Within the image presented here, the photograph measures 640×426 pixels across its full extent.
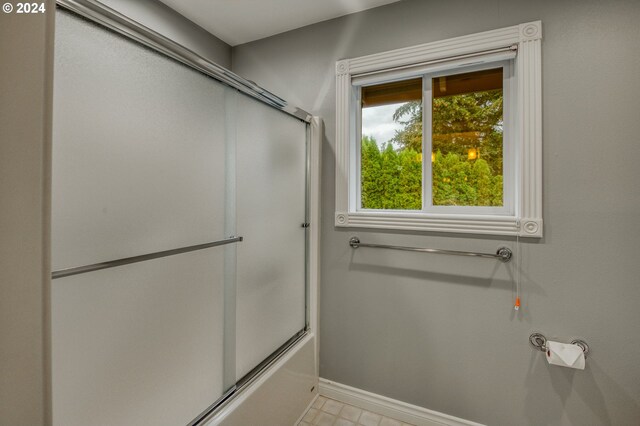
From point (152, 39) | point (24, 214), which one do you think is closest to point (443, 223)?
point (152, 39)

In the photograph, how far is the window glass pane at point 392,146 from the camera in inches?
69.0

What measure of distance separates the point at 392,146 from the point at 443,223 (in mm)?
555

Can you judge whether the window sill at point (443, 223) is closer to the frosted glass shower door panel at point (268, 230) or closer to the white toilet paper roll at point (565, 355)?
the frosted glass shower door panel at point (268, 230)

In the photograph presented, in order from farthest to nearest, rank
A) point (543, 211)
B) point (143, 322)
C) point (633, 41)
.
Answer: point (543, 211) < point (633, 41) < point (143, 322)

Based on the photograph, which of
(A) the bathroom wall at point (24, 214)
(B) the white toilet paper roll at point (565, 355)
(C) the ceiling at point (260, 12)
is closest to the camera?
(A) the bathroom wall at point (24, 214)

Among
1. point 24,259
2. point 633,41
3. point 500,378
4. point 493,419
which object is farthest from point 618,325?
point 24,259

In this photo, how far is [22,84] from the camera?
47 centimetres

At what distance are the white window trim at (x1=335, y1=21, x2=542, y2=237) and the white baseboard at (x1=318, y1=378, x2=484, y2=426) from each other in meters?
0.98

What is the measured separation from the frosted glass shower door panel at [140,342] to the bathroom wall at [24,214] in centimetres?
29

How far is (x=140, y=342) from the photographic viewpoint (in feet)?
2.97

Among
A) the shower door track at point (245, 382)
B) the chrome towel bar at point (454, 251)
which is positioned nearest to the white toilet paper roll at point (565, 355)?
the chrome towel bar at point (454, 251)

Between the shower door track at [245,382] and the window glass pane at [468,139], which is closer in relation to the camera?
the shower door track at [245,382]

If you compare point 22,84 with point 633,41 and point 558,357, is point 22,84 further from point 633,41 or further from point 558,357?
point 633,41

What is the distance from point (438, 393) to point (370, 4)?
2.16 m
